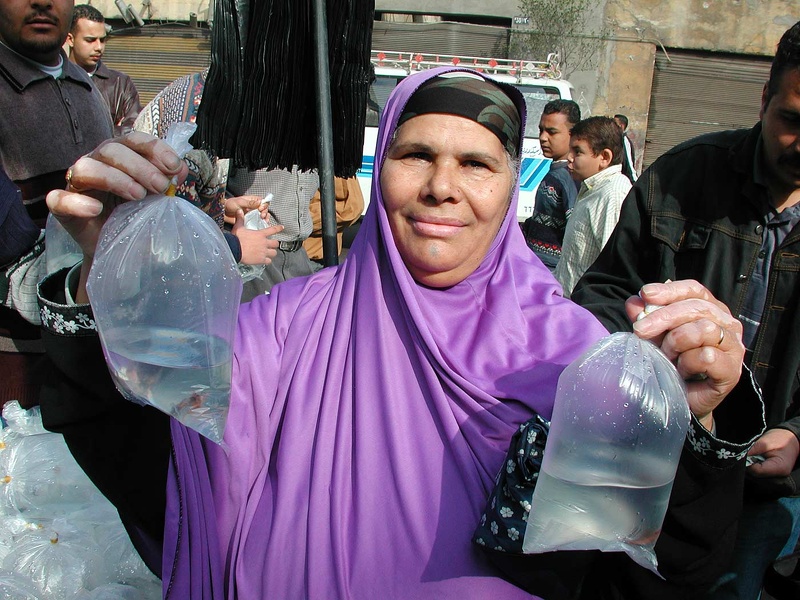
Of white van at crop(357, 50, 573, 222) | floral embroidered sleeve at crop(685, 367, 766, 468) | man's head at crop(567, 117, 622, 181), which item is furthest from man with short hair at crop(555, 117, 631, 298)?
white van at crop(357, 50, 573, 222)

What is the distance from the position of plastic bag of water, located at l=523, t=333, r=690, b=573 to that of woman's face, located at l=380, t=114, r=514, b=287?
58 cm

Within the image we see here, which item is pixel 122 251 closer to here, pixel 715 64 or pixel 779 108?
pixel 779 108

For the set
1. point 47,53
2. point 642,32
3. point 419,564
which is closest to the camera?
point 419,564

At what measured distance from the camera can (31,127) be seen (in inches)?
100

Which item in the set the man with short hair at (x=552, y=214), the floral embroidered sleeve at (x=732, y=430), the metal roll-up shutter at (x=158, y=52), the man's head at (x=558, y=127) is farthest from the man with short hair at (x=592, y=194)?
the metal roll-up shutter at (x=158, y=52)

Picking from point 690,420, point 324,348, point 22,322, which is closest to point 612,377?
point 690,420

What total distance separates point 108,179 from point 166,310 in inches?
10.1

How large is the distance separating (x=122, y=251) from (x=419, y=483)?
0.75 meters

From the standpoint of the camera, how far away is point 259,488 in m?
1.53

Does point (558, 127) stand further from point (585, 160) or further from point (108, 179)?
point (108, 179)

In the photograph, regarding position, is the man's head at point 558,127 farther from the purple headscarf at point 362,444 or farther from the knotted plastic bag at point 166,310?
the knotted plastic bag at point 166,310

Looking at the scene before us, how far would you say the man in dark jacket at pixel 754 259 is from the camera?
2.07m

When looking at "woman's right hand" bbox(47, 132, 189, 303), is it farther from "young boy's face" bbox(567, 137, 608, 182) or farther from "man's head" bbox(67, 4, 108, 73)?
"man's head" bbox(67, 4, 108, 73)

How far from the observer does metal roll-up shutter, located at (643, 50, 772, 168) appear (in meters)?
15.3
